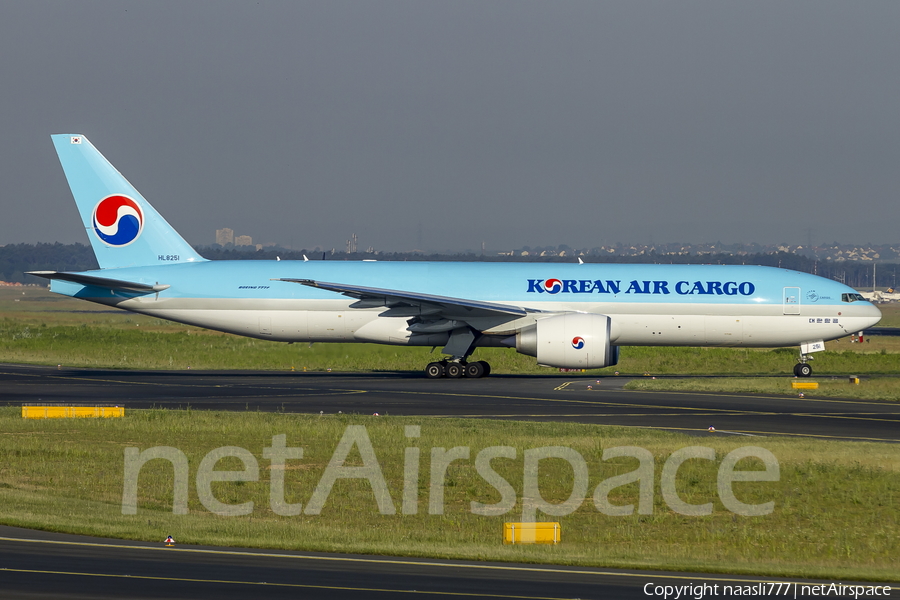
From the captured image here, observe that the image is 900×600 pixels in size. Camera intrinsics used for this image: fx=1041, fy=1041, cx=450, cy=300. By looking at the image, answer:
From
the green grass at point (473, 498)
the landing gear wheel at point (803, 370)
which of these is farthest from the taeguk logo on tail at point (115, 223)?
the landing gear wheel at point (803, 370)

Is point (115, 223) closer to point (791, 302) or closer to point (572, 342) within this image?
point (572, 342)

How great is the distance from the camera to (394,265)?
3938cm

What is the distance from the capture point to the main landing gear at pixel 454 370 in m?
37.6

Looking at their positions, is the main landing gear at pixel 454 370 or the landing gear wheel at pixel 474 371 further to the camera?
the landing gear wheel at pixel 474 371

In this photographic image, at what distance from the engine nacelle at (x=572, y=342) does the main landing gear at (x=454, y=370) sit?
11.0ft

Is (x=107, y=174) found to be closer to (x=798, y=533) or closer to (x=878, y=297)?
(x=798, y=533)

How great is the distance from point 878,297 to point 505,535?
531ft

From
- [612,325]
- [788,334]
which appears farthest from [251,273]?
[788,334]

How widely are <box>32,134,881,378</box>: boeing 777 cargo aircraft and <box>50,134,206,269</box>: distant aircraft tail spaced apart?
5cm

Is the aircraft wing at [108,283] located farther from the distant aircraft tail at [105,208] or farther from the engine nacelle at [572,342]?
the engine nacelle at [572,342]

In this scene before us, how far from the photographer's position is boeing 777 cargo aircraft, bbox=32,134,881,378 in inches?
1467

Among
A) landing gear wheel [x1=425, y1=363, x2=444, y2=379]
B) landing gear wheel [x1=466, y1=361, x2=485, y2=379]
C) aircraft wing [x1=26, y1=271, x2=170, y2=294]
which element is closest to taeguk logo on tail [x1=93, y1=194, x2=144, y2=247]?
aircraft wing [x1=26, y1=271, x2=170, y2=294]

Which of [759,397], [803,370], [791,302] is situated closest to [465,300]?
[759,397]

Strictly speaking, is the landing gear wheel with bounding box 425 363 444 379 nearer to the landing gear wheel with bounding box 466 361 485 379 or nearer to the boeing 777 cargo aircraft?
the boeing 777 cargo aircraft
